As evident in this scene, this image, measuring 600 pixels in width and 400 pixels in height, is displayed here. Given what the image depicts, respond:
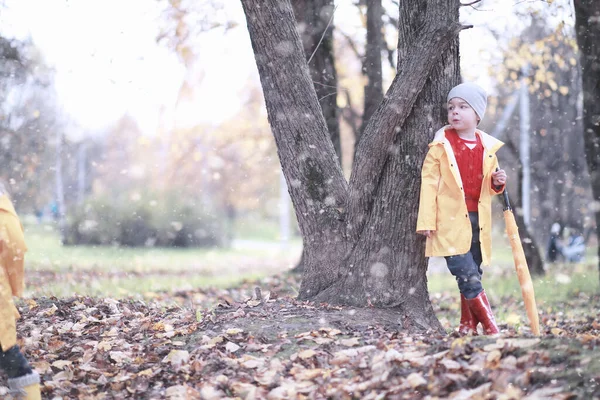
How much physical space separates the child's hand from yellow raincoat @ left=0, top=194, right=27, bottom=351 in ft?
10.4

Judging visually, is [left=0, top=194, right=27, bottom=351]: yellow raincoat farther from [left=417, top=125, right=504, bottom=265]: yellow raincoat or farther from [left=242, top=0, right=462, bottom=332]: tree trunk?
[left=417, top=125, right=504, bottom=265]: yellow raincoat

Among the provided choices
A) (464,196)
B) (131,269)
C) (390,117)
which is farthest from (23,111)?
(464,196)

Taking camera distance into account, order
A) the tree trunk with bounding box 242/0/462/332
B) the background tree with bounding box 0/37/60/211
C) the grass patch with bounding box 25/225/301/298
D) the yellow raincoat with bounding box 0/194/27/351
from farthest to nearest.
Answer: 1. the background tree with bounding box 0/37/60/211
2. the grass patch with bounding box 25/225/301/298
3. the tree trunk with bounding box 242/0/462/332
4. the yellow raincoat with bounding box 0/194/27/351

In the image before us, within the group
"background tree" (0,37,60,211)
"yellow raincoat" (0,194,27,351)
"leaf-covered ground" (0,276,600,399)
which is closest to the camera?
"leaf-covered ground" (0,276,600,399)

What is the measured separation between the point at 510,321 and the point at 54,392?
4.69 m

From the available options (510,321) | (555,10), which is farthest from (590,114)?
(510,321)

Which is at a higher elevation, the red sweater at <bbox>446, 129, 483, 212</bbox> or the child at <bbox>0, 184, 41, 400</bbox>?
the red sweater at <bbox>446, 129, 483, 212</bbox>

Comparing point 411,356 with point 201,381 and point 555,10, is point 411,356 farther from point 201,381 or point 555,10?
point 555,10

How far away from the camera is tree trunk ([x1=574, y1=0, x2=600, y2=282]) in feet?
25.7

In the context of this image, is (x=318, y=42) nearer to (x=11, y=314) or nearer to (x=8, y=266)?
(x=8, y=266)

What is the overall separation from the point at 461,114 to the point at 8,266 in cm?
317

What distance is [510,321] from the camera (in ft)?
22.7

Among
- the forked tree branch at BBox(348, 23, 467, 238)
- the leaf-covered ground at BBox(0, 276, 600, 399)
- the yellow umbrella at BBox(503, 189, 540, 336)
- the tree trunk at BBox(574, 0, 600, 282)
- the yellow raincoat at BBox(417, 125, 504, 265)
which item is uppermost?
the tree trunk at BBox(574, 0, 600, 282)

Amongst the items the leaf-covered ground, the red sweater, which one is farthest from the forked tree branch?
the leaf-covered ground
